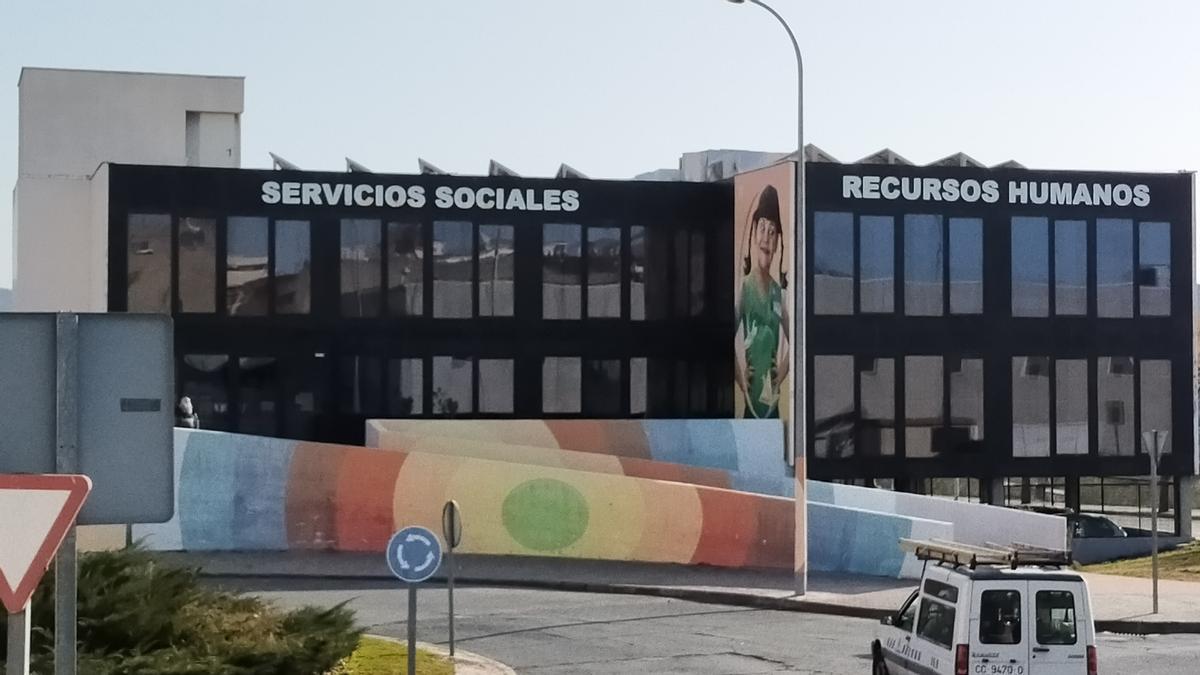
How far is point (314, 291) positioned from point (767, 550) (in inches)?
587

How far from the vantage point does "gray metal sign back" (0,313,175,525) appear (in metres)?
6.04

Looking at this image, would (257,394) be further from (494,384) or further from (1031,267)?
(1031,267)

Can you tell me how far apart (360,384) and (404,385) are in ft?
3.64

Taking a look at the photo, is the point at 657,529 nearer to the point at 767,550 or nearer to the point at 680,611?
→ the point at 767,550

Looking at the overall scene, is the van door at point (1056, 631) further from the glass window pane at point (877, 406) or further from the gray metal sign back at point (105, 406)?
the glass window pane at point (877, 406)

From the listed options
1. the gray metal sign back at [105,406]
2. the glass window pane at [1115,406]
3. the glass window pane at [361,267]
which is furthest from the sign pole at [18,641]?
the glass window pane at [1115,406]

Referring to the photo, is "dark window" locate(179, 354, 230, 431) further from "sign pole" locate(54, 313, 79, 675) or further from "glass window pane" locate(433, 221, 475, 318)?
"sign pole" locate(54, 313, 79, 675)

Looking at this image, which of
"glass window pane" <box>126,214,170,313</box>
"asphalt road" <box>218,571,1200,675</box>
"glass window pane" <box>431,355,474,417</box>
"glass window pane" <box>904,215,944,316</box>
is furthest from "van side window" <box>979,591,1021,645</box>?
"glass window pane" <box>126,214,170,313</box>

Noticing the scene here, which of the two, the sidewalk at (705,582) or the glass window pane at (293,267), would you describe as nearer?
the sidewalk at (705,582)

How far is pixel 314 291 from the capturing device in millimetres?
39656

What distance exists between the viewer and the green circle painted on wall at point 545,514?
3059 centimetres

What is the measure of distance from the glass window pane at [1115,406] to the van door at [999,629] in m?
28.6

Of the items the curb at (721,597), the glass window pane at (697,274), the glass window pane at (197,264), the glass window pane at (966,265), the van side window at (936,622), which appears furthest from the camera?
the glass window pane at (697,274)

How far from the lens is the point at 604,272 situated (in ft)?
135
